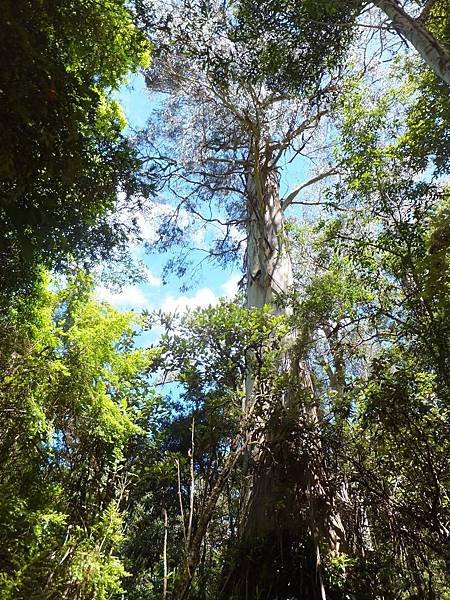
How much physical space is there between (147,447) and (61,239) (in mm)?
1938

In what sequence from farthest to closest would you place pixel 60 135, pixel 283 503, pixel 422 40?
pixel 422 40, pixel 283 503, pixel 60 135

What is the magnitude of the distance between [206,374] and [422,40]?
10.2 feet

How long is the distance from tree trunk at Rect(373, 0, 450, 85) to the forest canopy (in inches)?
0.8

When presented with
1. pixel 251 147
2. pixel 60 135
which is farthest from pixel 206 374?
pixel 251 147

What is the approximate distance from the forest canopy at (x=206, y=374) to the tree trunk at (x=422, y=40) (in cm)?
2

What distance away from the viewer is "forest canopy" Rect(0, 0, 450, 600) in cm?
287

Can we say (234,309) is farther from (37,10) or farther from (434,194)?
(37,10)

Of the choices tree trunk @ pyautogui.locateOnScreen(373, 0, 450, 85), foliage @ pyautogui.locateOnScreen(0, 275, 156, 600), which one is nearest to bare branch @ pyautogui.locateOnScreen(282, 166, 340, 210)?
tree trunk @ pyautogui.locateOnScreen(373, 0, 450, 85)

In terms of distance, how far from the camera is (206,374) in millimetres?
3943

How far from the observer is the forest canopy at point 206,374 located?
287cm

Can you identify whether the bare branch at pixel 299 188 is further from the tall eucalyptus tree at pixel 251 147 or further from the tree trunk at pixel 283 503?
the tree trunk at pixel 283 503

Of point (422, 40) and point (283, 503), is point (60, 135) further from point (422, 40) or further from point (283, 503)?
point (283, 503)

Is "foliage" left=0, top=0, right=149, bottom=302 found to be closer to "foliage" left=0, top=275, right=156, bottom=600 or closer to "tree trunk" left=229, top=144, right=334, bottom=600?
"foliage" left=0, top=275, right=156, bottom=600

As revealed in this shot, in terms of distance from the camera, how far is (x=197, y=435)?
417 centimetres
